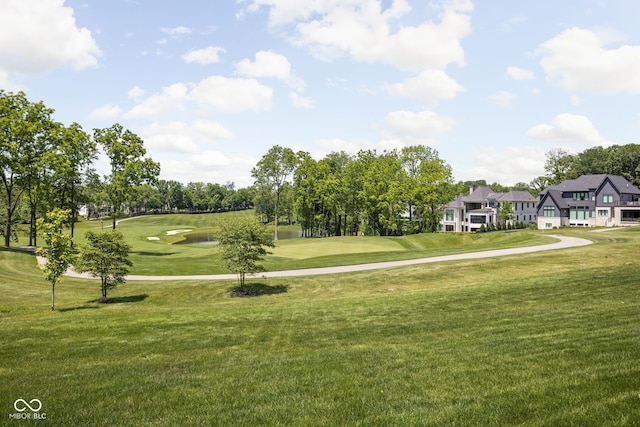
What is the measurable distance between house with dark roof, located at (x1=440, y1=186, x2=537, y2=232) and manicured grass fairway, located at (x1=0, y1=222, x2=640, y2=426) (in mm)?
72908

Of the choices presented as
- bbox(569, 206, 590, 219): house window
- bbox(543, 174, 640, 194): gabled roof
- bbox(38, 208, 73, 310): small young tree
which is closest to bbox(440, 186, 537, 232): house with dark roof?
bbox(543, 174, 640, 194): gabled roof

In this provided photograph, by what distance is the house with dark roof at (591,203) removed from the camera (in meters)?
75.2

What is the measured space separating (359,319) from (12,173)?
42655 mm

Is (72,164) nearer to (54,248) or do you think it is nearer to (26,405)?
(54,248)

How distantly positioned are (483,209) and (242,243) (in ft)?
261

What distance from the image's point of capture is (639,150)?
104062 millimetres

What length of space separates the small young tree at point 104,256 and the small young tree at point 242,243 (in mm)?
6042

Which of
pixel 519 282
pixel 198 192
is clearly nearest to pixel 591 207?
pixel 519 282

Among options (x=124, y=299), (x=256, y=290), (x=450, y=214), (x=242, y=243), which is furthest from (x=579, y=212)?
(x=124, y=299)

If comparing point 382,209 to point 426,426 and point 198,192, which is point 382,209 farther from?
point 198,192

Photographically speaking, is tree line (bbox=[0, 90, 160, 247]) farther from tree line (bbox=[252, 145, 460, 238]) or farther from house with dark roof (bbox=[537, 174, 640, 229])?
house with dark roof (bbox=[537, 174, 640, 229])

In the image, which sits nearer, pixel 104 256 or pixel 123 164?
pixel 104 256

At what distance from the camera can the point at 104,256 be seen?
941 inches

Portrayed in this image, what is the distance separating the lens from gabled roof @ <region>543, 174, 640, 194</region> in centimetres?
7631
